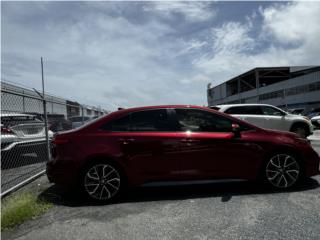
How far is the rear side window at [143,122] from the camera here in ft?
16.6

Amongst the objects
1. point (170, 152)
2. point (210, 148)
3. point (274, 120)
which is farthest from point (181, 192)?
point (274, 120)

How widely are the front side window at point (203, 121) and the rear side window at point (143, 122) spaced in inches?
10.3

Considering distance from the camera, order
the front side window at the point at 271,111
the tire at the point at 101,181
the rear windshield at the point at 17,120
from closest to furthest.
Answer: the tire at the point at 101,181, the rear windshield at the point at 17,120, the front side window at the point at 271,111

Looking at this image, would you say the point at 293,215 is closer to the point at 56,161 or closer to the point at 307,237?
the point at 307,237

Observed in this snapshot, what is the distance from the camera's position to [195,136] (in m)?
5.03

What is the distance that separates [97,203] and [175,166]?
1356 mm

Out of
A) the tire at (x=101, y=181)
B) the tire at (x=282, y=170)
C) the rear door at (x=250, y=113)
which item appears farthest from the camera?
the rear door at (x=250, y=113)

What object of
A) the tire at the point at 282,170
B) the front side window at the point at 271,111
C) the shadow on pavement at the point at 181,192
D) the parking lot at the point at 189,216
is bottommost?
the parking lot at the point at 189,216

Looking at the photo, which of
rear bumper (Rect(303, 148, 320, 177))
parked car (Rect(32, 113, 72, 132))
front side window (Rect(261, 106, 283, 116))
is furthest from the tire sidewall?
front side window (Rect(261, 106, 283, 116))

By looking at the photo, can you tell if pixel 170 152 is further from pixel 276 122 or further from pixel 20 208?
pixel 276 122

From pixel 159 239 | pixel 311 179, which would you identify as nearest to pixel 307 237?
pixel 159 239

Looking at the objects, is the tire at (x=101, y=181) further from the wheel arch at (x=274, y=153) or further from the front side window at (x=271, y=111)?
the front side window at (x=271, y=111)

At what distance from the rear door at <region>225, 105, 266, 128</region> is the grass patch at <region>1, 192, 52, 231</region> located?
8.98 m

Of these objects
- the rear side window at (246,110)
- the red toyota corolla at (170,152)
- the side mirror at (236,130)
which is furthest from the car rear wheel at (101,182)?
the rear side window at (246,110)
